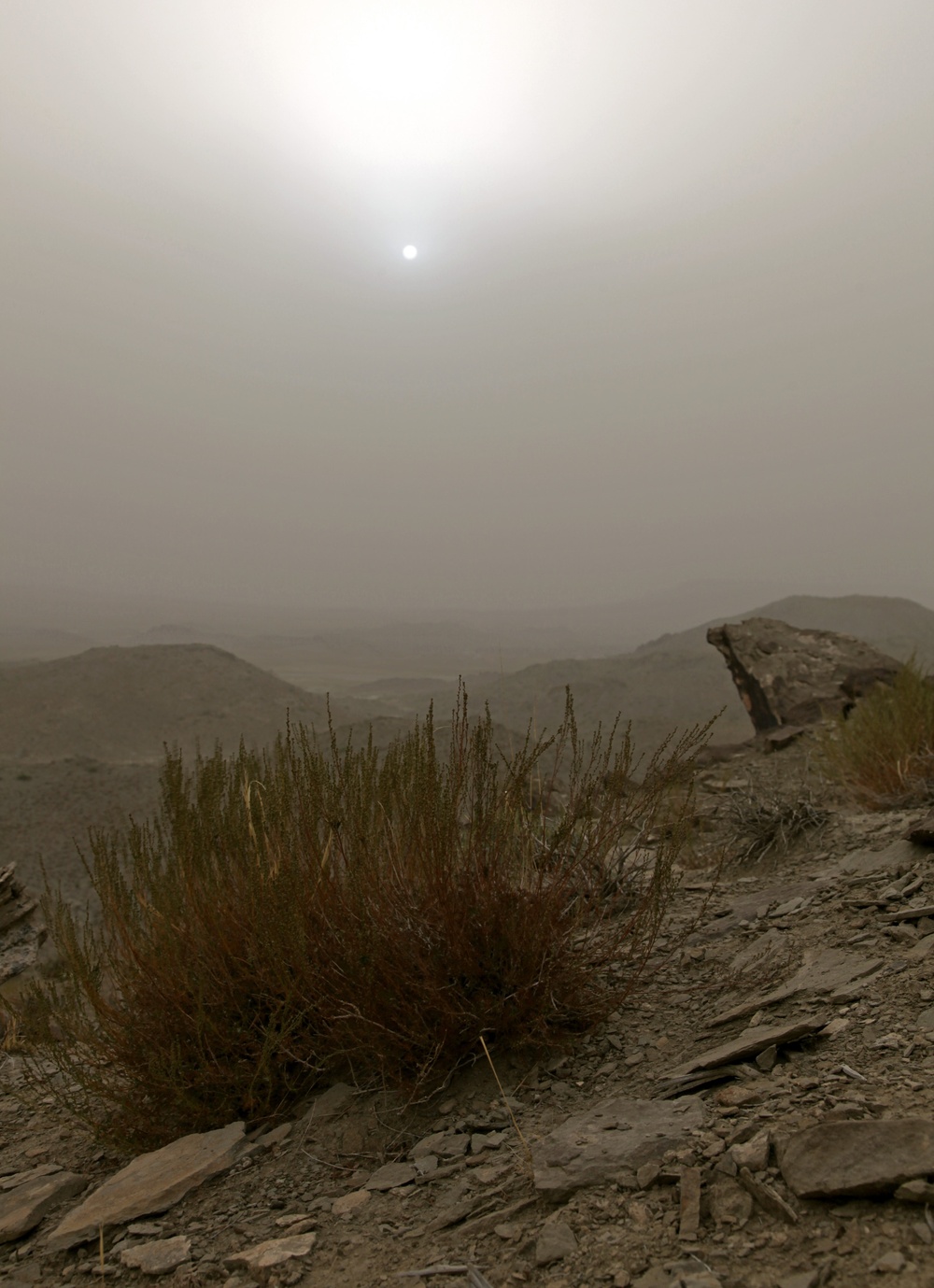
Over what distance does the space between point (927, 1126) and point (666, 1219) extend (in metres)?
0.52

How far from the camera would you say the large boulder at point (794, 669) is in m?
10.5

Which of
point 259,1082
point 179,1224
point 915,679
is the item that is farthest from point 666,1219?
point 915,679

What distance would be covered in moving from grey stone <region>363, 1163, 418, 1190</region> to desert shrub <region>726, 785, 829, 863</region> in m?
3.14

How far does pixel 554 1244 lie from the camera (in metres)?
1.56

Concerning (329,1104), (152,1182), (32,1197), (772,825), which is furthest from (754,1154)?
(772,825)

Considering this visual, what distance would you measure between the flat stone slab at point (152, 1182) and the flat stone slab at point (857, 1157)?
1.59 m

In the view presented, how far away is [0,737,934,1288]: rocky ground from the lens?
1441 millimetres

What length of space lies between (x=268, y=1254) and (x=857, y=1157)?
129cm

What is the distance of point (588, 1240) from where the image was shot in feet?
5.11

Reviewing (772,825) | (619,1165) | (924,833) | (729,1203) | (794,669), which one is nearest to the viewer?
(729,1203)

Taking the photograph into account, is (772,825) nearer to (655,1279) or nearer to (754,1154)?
(754,1154)

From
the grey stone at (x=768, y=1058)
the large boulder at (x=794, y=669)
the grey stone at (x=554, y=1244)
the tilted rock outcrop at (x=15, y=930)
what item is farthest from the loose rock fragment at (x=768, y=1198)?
the large boulder at (x=794, y=669)

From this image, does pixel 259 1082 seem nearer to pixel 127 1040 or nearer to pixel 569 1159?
pixel 127 1040

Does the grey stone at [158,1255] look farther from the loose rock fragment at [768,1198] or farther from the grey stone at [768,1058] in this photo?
the grey stone at [768,1058]
